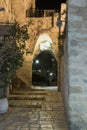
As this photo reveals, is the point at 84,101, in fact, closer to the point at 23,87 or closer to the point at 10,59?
the point at 10,59

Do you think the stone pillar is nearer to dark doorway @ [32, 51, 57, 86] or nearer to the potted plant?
the potted plant

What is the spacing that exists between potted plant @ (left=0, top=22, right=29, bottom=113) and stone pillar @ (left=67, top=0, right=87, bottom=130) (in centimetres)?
218

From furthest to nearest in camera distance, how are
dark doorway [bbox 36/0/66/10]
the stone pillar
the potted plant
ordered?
dark doorway [bbox 36/0/66/10] < the potted plant < the stone pillar

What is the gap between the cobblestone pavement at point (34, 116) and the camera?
7.26 metres

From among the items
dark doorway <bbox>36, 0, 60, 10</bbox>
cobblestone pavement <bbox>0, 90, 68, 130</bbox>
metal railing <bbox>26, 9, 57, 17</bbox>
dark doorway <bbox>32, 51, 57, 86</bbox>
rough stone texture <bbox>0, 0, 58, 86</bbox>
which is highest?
dark doorway <bbox>36, 0, 60, 10</bbox>

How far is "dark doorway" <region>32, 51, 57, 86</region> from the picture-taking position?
69.2 ft

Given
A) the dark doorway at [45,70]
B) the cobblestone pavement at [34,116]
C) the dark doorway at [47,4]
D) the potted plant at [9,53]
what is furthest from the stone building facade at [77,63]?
the dark doorway at [45,70]

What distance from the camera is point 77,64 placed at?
6.77 meters

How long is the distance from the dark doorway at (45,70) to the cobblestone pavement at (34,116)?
956 cm

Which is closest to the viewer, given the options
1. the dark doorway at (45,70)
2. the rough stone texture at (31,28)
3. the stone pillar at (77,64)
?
the stone pillar at (77,64)

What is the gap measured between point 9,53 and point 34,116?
1.91 metres

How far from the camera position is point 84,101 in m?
6.72

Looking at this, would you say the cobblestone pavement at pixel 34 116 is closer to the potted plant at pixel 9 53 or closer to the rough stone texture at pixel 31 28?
the potted plant at pixel 9 53

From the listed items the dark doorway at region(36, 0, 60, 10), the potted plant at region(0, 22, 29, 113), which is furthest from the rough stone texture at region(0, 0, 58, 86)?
the potted plant at region(0, 22, 29, 113)
